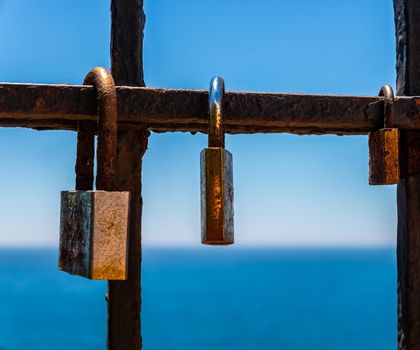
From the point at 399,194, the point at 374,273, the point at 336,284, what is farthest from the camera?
the point at 374,273

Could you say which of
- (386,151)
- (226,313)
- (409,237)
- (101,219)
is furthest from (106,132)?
(226,313)

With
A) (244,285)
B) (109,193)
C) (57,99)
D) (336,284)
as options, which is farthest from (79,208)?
(244,285)

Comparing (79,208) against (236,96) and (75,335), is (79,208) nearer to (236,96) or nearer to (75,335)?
(236,96)

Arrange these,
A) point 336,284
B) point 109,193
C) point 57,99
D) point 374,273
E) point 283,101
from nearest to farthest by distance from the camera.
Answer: point 109,193, point 57,99, point 283,101, point 336,284, point 374,273

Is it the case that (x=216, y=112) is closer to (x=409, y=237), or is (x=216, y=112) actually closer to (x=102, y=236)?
(x=102, y=236)

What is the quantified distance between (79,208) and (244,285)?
75.0 meters

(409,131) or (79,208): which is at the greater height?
(409,131)

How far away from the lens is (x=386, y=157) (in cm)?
163

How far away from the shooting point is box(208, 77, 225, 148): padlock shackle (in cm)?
143

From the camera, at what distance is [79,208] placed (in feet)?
4.36

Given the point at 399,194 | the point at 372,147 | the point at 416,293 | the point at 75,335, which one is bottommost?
the point at 75,335

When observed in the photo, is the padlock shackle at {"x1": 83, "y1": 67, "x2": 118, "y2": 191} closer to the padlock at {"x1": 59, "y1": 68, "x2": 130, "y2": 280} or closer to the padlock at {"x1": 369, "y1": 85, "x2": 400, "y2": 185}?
the padlock at {"x1": 59, "y1": 68, "x2": 130, "y2": 280}

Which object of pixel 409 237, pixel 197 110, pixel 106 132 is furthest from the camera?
pixel 409 237

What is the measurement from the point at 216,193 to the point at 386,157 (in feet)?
1.74
